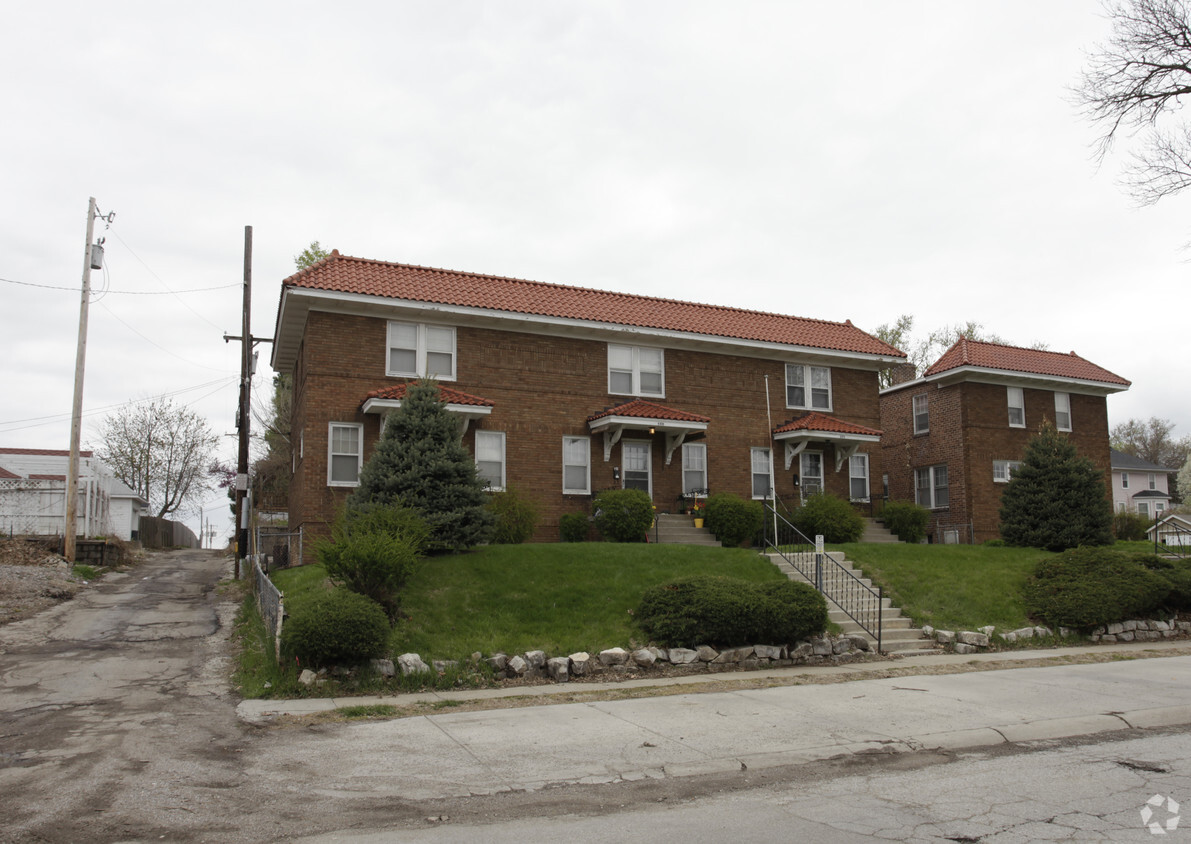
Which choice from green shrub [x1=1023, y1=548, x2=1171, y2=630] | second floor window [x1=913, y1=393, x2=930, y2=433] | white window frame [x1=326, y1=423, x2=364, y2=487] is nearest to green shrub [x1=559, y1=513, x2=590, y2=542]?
white window frame [x1=326, y1=423, x2=364, y2=487]

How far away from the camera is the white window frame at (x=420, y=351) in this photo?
2083 cm

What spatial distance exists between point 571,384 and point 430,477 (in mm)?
7658

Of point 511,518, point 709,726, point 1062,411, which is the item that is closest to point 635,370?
point 511,518

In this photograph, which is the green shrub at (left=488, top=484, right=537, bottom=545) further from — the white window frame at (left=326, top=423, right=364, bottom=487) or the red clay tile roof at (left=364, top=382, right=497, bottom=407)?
the white window frame at (left=326, top=423, right=364, bottom=487)

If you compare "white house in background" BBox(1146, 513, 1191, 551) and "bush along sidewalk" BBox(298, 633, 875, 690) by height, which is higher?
"white house in background" BBox(1146, 513, 1191, 551)

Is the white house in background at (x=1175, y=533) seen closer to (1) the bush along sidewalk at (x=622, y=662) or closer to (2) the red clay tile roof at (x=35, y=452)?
(1) the bush along sidewalk at (x=622, y=662)

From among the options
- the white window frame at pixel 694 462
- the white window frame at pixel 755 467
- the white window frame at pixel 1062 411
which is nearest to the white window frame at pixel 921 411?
the white window frame at pixel 1062 411

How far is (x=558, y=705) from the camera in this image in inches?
412

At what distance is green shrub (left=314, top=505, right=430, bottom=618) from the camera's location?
1244 centimetres

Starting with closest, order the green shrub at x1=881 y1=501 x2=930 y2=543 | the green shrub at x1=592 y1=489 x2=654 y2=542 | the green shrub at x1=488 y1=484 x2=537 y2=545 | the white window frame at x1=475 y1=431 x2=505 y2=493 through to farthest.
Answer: the green shrub at x1=488 y1=484 x2=537 y2=545 < the green shrub at x1=592 y1=489 x2=654 y2=542 < the white window frame at x1=475 y1=431 x2=505 y2=493 < the green shrub at x1=881 y1=501 x2=930 y2=543

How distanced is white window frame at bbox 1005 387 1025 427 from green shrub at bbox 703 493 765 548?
12.3m

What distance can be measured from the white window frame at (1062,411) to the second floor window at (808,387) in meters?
9.40

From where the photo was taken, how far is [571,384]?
22500 mm

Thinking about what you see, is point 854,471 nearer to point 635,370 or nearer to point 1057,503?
point 1057,503
